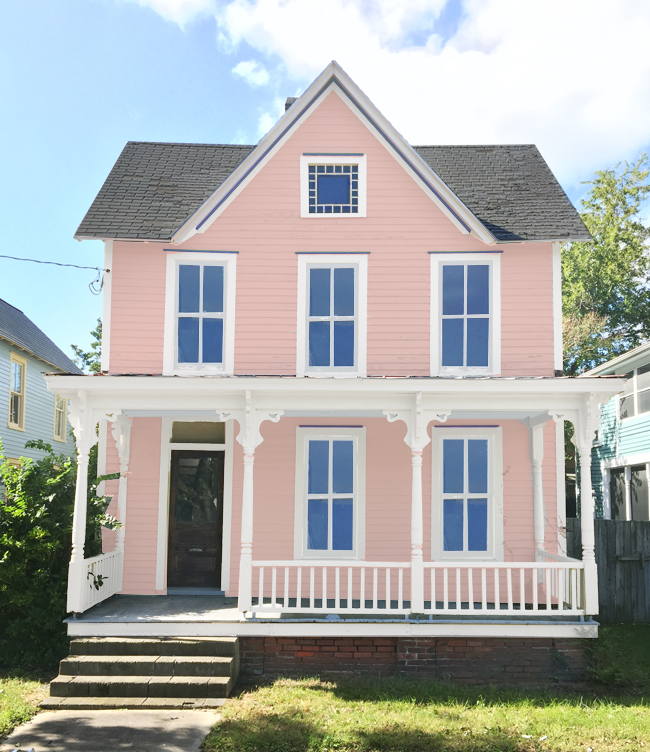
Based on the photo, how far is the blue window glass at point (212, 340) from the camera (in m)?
11.5

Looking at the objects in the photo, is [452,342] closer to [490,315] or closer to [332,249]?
[490,315]

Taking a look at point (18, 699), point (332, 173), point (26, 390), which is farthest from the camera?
point (26, 390)

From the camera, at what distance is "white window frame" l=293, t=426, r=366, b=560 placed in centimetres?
1105

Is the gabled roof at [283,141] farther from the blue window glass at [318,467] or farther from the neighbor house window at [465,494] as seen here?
the blue window glass at [318,467]

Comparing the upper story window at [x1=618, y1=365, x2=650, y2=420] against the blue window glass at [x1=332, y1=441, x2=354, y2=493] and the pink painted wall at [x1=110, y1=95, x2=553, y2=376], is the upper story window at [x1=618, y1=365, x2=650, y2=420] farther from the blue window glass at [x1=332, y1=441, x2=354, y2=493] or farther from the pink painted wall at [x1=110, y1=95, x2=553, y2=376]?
the blue window glass at [x1=332, y1=441, x2=354, y2=493]

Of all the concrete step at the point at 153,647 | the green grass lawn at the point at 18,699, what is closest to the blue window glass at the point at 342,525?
the concrete step at the point at 153,647

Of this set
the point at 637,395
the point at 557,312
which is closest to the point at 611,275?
the point at 637,395

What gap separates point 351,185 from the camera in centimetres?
1179

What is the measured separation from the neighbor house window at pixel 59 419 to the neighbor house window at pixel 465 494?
15.6 meters

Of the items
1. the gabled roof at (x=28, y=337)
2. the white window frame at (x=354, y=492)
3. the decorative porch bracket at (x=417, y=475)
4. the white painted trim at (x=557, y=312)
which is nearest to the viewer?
the decorative porch bracket at (x=417, y=475)

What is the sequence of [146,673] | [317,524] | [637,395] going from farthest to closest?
1. [637,395]
2. [317,524]
3. [146,673]

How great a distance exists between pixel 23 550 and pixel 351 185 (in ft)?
24.5

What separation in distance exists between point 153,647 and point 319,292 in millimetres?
5904

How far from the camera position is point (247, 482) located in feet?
31.3
